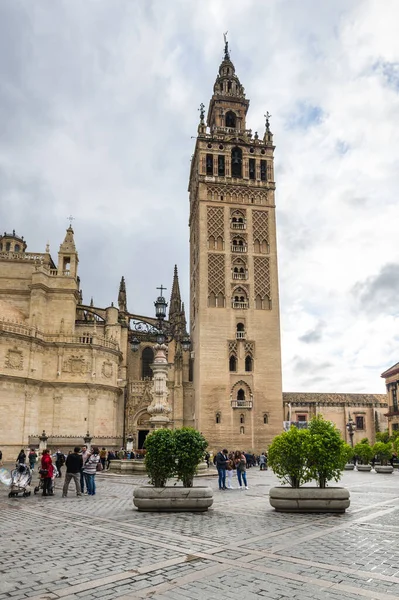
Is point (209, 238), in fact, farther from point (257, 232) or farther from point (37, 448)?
point (37, 448)

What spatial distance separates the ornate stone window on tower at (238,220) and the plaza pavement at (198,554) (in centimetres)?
3443

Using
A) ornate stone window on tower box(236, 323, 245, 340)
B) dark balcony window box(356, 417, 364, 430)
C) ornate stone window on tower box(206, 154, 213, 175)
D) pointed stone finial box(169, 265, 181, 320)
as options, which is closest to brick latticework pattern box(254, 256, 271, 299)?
ornate stone window on tower box(236, 323, 245, 340)

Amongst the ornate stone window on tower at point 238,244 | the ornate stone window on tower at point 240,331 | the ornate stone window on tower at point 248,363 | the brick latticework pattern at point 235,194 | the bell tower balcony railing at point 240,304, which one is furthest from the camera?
the brick latticework pattern at point 235,194

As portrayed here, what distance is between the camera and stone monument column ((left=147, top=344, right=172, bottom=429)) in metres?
18.1

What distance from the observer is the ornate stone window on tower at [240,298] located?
136 feet

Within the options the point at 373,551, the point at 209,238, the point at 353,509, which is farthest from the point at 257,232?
the point at 373,551

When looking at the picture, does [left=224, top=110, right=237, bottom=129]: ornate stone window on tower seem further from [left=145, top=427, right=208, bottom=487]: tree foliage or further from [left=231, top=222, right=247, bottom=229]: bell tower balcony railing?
[left=145, top=427, right=208, bottom=487]: tree foliage

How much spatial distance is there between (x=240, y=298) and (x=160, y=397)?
936 inches

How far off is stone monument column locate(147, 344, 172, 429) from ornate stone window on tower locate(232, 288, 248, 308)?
876 inches

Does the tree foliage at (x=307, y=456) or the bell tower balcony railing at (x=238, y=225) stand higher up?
the bell tower balcony railing at (x=238, y=225)

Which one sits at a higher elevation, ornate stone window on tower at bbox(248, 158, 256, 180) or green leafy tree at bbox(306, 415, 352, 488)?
ornate stone window on tower at bbox(248, 158, 256, 180)

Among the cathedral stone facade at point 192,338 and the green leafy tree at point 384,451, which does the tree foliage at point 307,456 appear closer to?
the green leafy tree at point 384,451

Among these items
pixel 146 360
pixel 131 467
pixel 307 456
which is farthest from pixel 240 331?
pixel 307 456

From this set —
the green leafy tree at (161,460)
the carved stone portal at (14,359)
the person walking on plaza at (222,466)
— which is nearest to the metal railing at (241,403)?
the carved stone portal at (14,359)
